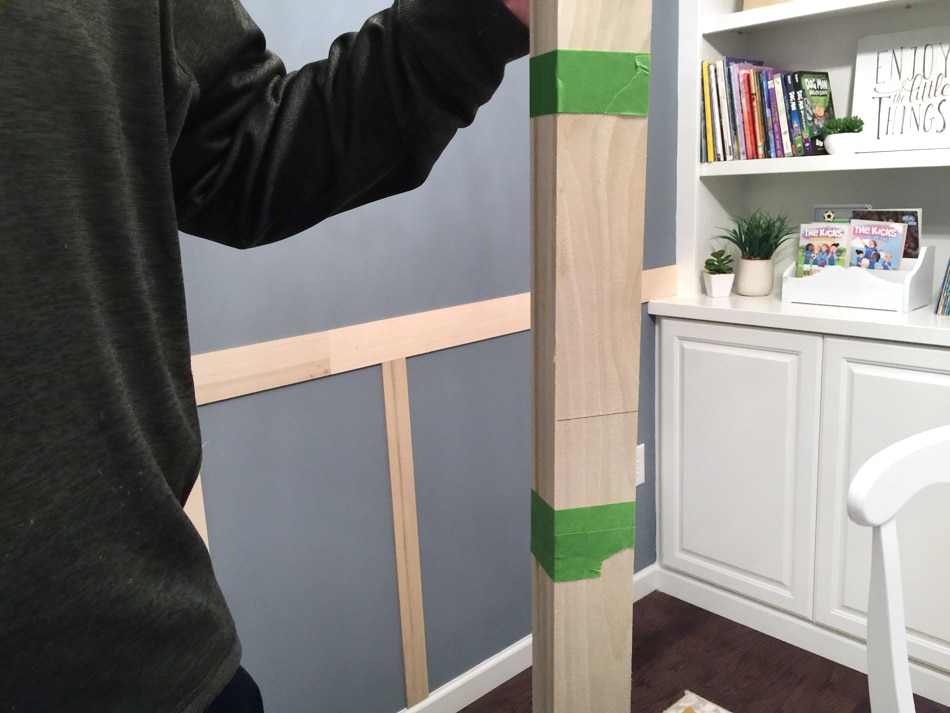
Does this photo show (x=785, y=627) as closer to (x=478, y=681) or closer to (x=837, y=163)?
(x=478, y=681)

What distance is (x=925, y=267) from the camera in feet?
5.67

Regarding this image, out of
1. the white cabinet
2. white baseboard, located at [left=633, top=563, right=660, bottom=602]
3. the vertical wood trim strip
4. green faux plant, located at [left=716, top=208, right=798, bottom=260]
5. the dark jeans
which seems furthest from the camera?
white baseboard, located at [left=633, top=563, right=660, bottom=602]

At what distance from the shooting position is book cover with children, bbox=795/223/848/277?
71.9 inches

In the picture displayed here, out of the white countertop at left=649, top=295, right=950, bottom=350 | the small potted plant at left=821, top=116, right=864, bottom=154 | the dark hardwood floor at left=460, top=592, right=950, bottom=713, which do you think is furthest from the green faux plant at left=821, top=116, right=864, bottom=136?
the dark hardwood floor at left=460, top=592, right=950, bottom=713

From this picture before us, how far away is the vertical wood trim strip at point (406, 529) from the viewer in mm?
1483

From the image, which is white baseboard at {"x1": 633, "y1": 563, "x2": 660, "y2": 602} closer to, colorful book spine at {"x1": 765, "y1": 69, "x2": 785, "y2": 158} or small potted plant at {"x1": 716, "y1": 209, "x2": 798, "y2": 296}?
small potted plant at {"x1": 716, "y1": 209, "x2": 798, "y2": 296}

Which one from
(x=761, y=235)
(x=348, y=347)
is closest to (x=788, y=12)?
(x=761, y=235)

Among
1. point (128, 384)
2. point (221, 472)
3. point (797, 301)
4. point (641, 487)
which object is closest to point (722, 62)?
point (797, 301)

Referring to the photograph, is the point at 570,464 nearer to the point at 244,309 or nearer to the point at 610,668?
the point at 610,668

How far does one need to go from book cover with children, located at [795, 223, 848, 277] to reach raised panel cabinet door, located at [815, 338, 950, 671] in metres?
0.27

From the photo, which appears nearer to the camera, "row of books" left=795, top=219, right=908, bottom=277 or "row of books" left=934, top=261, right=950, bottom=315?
"row of books" left=934, top=261, right=950, bottom=315

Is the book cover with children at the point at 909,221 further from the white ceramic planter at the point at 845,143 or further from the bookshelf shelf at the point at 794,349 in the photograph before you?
the white ceramic planter at the point at 845,143

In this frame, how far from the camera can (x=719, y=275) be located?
2021mm

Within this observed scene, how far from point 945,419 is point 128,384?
1.60 m
